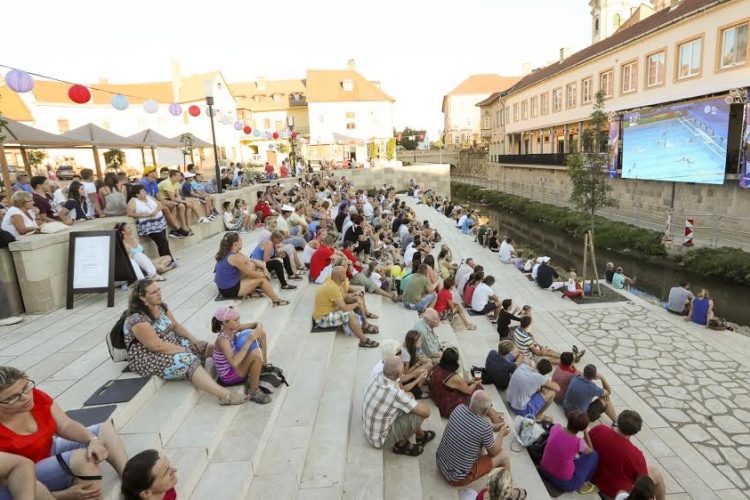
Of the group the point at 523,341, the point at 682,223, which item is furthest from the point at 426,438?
the point at 682,223

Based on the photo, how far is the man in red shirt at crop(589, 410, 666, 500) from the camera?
4219 millimetres

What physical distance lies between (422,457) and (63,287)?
17.8 feet

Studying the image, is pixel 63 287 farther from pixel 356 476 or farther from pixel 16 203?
pixel 356 476

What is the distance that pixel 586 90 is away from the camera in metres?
28.1

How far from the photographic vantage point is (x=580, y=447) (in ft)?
14.6

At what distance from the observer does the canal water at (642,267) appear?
12.7m

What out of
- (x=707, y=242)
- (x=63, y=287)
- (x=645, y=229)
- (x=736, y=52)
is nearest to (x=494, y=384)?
(x=63, y=287)

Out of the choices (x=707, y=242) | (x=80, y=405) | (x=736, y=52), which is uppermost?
(x=736, y=52)

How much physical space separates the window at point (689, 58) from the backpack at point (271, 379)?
21.0 meters

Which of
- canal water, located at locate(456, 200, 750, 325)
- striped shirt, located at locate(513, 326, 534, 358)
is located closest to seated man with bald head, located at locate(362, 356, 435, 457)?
striped shirt, located at locate(513, 326, 534, 358)

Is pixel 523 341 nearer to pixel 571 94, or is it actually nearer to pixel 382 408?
pixel 382 408

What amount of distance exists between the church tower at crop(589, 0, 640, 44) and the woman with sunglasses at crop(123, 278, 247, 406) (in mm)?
46982

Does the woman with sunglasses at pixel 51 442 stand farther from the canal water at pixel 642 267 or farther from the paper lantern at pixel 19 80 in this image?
the canal water at pixel 642 267

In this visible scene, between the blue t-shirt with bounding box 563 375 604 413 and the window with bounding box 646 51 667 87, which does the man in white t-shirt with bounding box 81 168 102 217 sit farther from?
the window with bounding box 646 51 667 87
